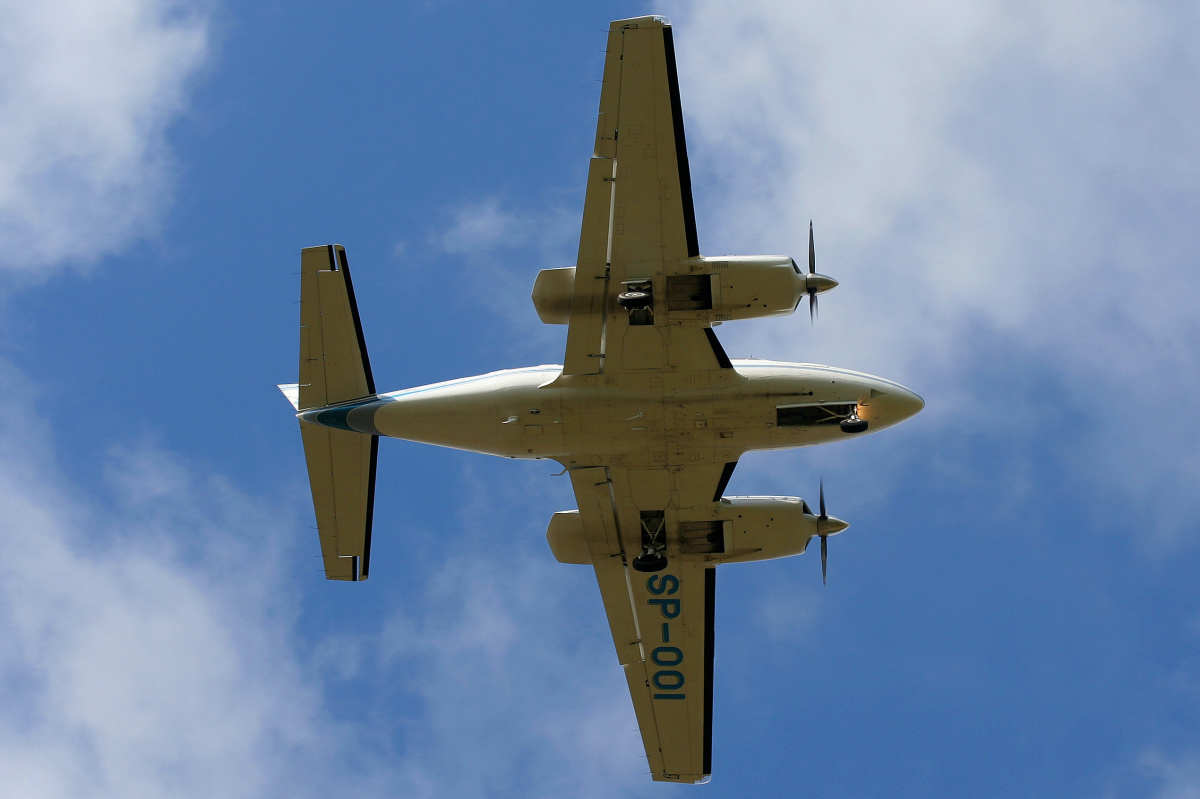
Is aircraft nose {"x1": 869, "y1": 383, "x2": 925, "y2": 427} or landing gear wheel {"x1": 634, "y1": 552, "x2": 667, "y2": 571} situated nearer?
aircraft nose {"x1": 869, "y1": 383, "x2": 925, "y2": 427}

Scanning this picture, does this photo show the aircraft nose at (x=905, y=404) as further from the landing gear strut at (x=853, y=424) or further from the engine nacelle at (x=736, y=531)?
the engine nacelle at (x=736, y=531)

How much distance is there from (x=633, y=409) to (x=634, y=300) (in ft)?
10.1

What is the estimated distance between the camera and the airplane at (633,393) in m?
26.9

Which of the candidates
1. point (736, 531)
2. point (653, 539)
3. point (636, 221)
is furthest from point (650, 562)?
point (636, 221)

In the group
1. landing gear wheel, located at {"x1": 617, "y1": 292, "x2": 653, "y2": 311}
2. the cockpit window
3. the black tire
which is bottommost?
the black tire

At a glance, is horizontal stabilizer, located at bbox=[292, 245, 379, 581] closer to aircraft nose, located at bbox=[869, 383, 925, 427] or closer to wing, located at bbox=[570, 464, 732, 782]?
wing, located at bbox=[570, 464, 732, 782]

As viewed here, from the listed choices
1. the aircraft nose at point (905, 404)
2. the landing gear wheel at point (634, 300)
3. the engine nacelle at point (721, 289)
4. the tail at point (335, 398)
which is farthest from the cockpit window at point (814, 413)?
the tail at point (335, 398)

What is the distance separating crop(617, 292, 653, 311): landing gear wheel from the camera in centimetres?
2712

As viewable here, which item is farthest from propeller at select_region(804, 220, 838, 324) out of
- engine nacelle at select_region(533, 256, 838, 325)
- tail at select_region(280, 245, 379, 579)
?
tail at select_region(280, 245, 379, 579)

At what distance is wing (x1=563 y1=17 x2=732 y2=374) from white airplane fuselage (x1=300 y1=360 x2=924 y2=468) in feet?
2.16

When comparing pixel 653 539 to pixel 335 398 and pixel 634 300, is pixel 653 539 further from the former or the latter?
pixel 335 398

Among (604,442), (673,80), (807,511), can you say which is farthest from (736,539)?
(673,80)

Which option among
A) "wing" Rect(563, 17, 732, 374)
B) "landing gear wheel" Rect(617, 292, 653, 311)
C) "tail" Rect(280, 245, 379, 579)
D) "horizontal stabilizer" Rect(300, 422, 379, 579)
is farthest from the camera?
"horizontal stabilizer" Rect(300, 422, 379, 579)

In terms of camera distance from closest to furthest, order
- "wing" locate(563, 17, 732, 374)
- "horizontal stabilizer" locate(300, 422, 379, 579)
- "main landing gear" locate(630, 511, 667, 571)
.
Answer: "wing" locate(563, 17, 732, 374)
"horizontal stabilizer" locate(300, 422, 379, 579)
"main landing gear" locate(630, 511, 667, 571)
